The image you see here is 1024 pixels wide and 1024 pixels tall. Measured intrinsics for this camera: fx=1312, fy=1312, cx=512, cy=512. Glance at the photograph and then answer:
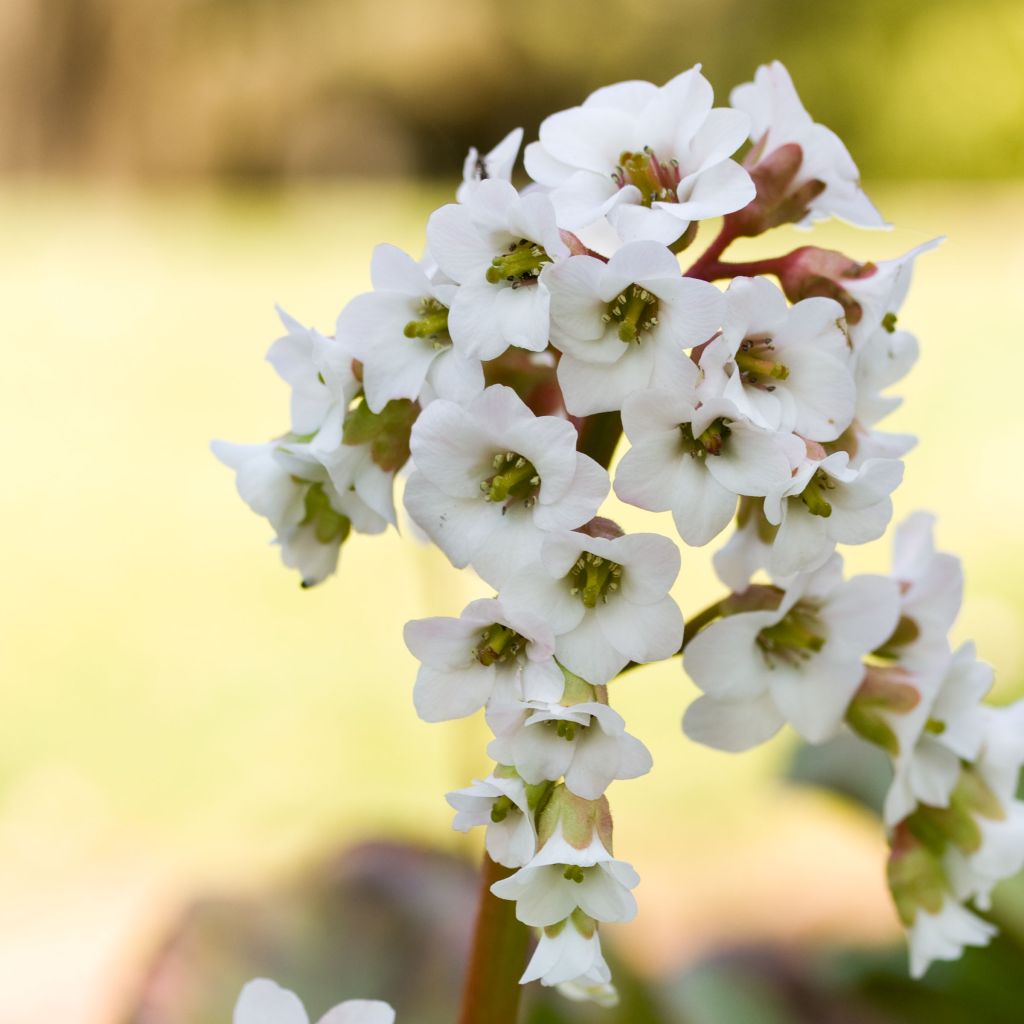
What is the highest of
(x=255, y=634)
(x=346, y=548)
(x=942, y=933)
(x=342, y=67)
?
(x=342, y=67)

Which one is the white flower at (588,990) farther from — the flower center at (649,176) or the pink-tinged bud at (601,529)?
the flower center at (649,176)

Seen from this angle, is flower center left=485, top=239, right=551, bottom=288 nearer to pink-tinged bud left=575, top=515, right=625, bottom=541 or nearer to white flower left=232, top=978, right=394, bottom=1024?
pink-tinged bud left=575, top=515, right=625, bottom=541

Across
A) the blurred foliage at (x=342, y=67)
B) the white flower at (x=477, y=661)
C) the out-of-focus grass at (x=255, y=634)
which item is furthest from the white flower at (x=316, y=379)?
the blurred foliage at (x=342, y=67)

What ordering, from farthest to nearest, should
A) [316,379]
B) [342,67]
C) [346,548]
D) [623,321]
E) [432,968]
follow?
[342,67] < [346,548] < [432,968] < [316,379] < [623,321]

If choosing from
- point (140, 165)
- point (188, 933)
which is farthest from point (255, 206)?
point (188, 933)

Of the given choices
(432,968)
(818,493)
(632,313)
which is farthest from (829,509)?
(432,968)

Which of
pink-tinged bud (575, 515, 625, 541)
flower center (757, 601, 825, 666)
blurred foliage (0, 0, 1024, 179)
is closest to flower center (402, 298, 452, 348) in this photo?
pink-tinged bud (575, 515, 625, 541)

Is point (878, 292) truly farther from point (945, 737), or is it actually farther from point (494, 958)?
point (494, 958)

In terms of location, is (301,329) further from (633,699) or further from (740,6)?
(740,6)
